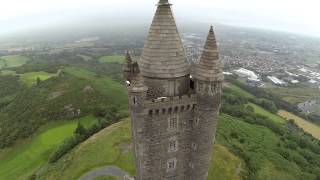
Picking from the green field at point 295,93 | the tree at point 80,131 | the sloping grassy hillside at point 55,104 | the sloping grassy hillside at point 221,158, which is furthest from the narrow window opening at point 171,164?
the green field at point 295,93

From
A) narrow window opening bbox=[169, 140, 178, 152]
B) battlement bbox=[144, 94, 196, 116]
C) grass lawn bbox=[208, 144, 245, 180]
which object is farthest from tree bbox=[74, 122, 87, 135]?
battlement bbox=[144, 94, 196, 116]

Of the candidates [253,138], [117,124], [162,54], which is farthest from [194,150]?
[253,138]

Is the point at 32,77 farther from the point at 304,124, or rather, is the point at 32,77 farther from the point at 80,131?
the point at 304,124

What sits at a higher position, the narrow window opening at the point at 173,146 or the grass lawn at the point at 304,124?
the narrow window opening at the point at 173,146

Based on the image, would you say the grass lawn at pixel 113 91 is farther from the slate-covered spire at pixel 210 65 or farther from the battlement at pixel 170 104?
the slate-covered spire at pixel 210 65

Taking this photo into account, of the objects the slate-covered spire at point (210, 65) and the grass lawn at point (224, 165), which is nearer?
the slate-covered spire at point (210, 65)
